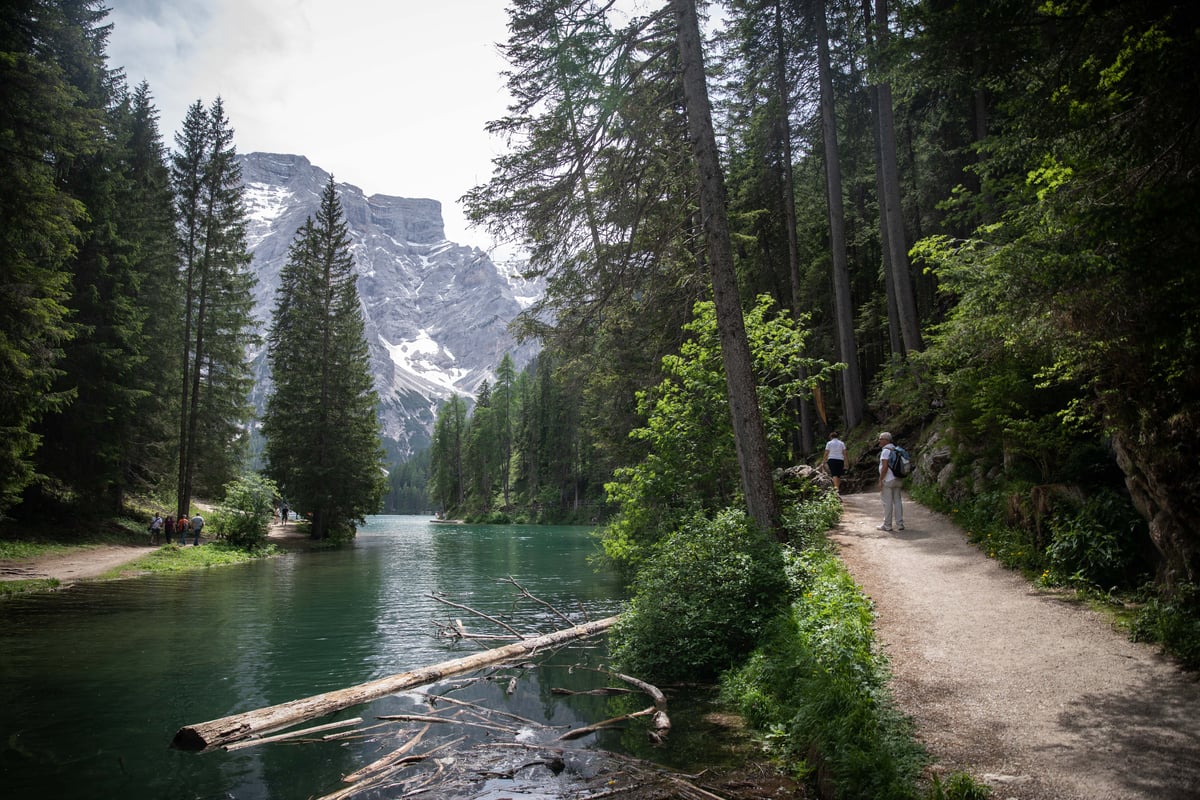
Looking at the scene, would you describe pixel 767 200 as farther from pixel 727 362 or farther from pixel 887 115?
pixel 727 362

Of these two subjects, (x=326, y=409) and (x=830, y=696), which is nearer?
(x=830, y=696)

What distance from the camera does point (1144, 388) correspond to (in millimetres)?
6547

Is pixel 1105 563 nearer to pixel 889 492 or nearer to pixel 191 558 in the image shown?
pixel 889 492

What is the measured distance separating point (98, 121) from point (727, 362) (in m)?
17.3

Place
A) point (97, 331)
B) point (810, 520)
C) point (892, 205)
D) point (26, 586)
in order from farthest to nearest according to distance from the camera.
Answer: point (97, 331) < point (892, 205) < point (26, 586) < point (810, 520)

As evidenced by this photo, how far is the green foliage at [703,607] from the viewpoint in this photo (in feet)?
28.4

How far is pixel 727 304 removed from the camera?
33.6ft

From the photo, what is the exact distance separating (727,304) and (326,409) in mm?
30422

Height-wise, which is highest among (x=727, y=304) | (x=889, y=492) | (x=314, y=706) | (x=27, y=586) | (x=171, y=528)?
(x=727, y=304)

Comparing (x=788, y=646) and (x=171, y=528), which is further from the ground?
(x=171, y=528)

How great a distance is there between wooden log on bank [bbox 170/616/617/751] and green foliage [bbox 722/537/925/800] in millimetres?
3783

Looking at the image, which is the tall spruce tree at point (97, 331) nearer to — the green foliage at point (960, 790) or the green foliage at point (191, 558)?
the green foliage at point (191, 558)

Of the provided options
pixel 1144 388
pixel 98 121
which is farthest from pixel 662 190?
pixel 98 121

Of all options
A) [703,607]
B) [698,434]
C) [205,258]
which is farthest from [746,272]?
[205,258]
